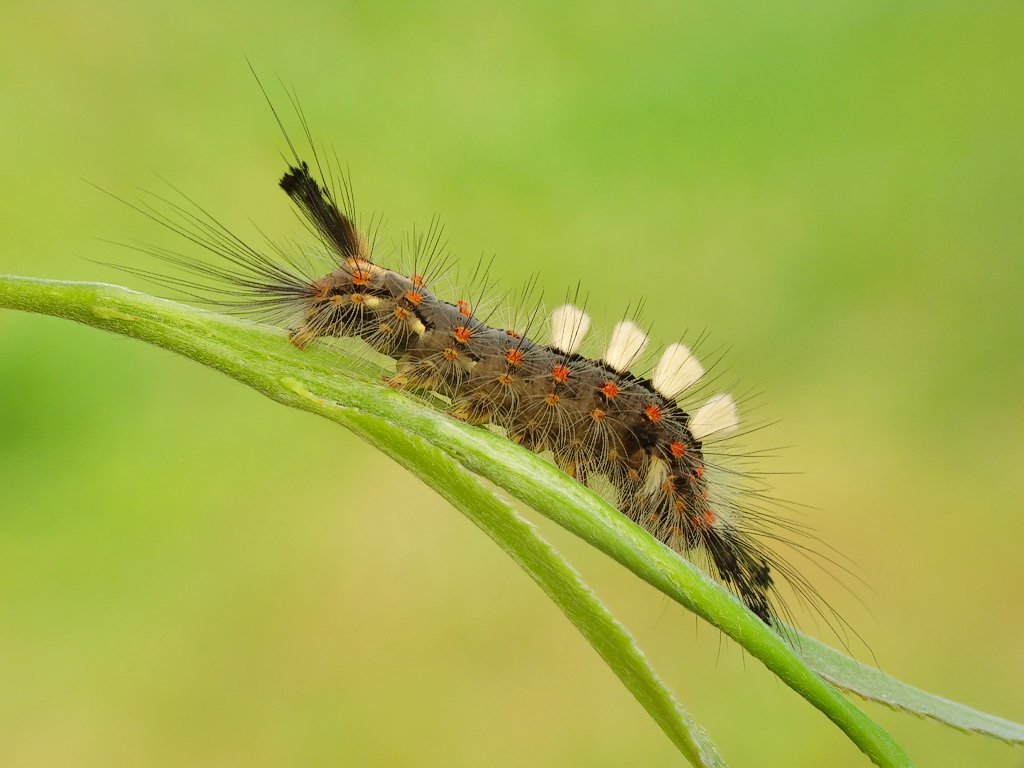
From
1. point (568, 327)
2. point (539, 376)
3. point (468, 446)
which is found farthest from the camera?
point (568, 327)

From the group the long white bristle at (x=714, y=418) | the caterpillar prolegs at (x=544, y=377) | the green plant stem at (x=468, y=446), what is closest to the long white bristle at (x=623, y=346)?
the caterpillar prolegs at (x=544, y=377)

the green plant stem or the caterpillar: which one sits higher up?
the caterpillar

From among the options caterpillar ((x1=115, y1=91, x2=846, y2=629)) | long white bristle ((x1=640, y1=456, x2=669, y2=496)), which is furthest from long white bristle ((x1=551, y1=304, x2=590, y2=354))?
long white bristle ((x1=640, y1=456, x2=669, y2=496))

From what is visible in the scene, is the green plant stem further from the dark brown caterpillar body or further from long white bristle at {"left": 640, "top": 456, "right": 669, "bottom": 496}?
long white bristle at {"left": 640, "top": 456, "right": 669, "bottom": 496}

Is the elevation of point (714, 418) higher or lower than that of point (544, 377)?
higher

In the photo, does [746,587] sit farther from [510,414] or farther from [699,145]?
[699,145]

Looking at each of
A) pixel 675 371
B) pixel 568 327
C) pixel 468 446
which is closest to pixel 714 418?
pixel 675 371

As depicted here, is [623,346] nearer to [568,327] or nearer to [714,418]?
[568,327]
